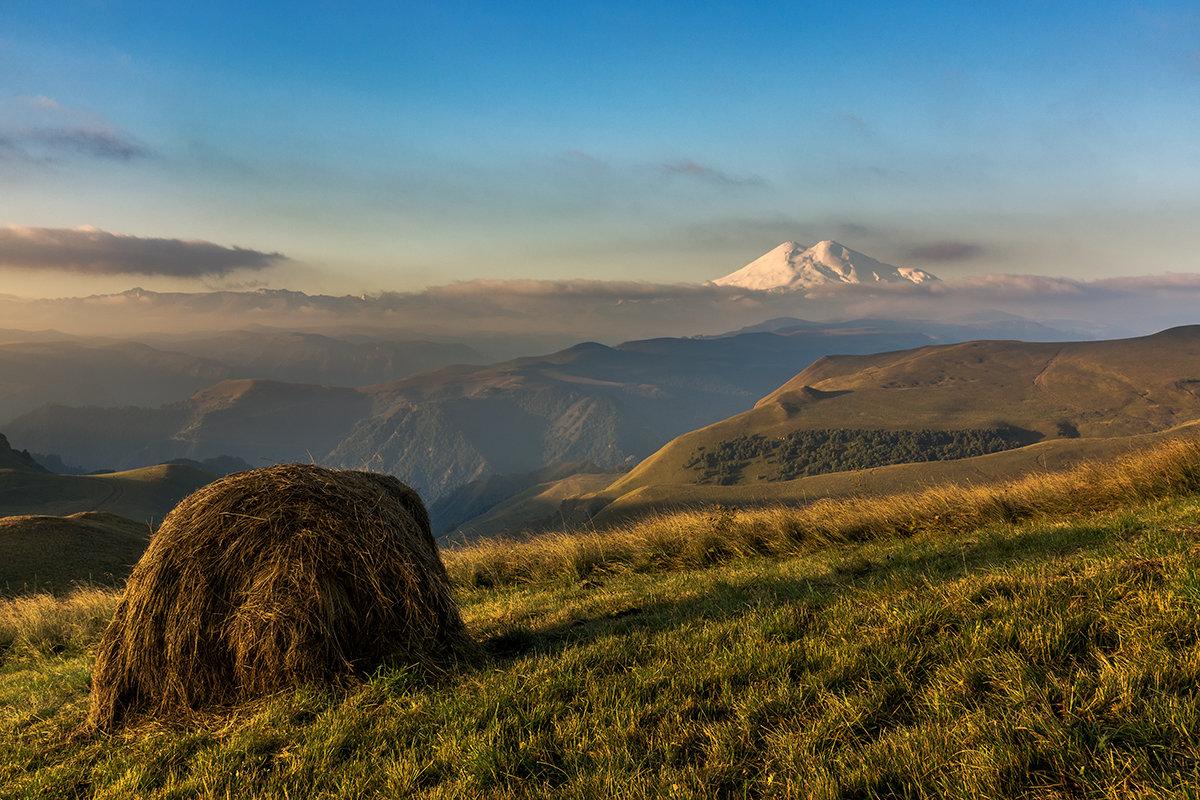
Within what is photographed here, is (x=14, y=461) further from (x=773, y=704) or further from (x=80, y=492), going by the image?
A: (x=773, y=704)

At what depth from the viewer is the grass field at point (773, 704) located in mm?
3262

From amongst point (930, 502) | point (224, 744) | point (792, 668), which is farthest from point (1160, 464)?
point (224, 744)

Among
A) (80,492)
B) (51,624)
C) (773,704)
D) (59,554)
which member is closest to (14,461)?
(80,492)

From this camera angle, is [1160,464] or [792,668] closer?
[792,668]

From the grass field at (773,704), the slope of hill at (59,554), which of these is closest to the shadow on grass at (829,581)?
the grass field at (773,704)

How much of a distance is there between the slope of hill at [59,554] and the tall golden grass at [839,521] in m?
13.4

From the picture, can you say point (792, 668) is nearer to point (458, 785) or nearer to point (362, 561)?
point (458, 785)

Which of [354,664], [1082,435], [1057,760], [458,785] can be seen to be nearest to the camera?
[1057,760]

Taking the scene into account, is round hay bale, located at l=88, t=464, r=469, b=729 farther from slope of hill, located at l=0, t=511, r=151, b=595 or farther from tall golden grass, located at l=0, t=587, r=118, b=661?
slope of hill, located at l=0, t=511, r=151, b=595

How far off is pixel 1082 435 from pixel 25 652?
220m

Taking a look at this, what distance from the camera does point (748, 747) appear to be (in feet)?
12.1

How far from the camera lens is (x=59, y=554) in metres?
20.4

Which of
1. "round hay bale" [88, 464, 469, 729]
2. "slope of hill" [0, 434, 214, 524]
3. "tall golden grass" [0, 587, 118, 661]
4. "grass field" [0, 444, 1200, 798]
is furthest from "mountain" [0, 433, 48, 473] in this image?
"grass field" [0, 444, 1200, 798]

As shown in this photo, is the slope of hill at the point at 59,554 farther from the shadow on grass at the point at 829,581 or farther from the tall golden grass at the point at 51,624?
the shadow on grass at the point at 829,581
